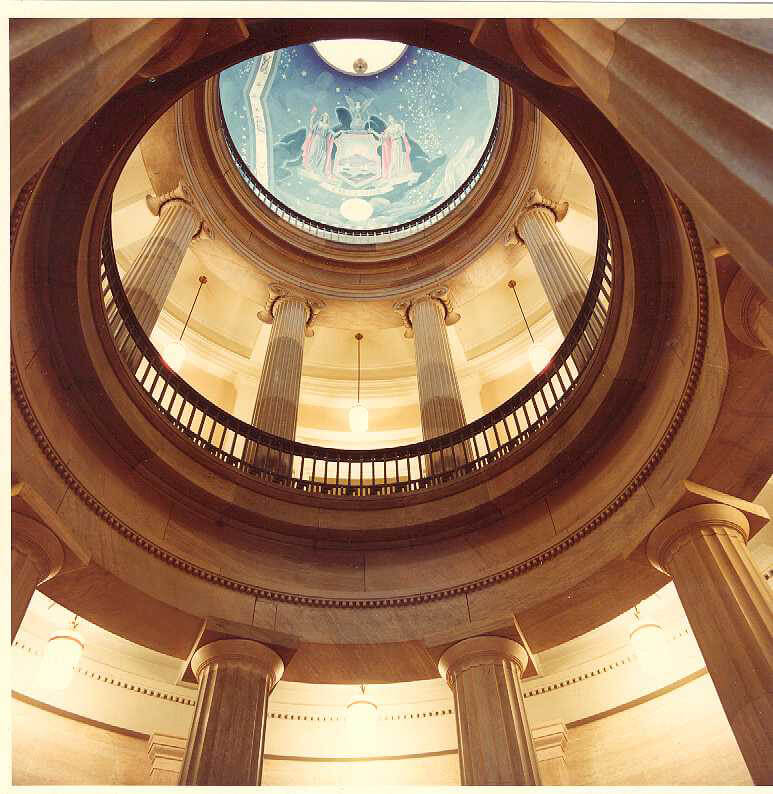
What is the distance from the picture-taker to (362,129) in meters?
23.2

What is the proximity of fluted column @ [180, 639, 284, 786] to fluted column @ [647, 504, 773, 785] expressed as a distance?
4.24 m

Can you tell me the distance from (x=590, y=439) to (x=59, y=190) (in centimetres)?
662

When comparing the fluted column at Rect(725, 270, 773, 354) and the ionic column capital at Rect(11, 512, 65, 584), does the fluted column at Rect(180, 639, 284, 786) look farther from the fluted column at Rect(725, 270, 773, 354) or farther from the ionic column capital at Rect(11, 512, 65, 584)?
the fluted column at Rect(725, 270, 773, 354)

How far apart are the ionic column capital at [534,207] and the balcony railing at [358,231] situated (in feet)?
6.55

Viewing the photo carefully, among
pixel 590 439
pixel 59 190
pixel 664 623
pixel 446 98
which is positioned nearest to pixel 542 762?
pixel 664 623

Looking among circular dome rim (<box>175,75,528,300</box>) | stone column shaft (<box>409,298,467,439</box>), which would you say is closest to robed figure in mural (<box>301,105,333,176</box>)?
circular dome rim (<box>175,75,528,300</box>)

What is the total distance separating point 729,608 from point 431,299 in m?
11.1

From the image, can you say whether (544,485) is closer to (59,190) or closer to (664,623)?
(664,623)

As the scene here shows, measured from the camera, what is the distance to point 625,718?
37.2ft

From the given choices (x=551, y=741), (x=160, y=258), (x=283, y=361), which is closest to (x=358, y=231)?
(x=283, y=361)

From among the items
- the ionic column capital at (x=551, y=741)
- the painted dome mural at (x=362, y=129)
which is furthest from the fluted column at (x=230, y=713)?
the painted dome mural at (x=362, y=129)

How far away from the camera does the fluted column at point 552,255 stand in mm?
11734

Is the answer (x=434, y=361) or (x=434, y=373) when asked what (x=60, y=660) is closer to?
(x=434, y=373)

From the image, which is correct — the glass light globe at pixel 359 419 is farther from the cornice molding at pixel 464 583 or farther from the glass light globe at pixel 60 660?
the glass light globe at pixel 60 660
